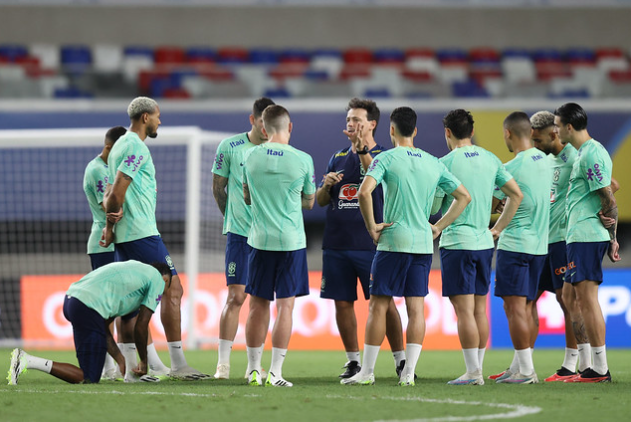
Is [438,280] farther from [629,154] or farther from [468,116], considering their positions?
[468,116]

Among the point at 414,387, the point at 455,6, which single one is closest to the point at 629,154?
the point at 455,6

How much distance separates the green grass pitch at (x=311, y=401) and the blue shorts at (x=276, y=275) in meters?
0.72

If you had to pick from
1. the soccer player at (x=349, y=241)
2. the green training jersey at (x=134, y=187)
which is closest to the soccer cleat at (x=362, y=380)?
the soccer player at (x=349, y=241)

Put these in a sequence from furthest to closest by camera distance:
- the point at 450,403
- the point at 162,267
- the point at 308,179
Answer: the point at 162,267 < the point at 308,179 < the point at 450,403

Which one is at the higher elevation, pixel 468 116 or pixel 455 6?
pixel 455 6

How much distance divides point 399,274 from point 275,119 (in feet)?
4.88

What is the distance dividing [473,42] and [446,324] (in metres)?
11.4

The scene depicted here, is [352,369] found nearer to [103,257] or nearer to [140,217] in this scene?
[140,217]

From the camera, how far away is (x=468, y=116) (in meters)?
7.41

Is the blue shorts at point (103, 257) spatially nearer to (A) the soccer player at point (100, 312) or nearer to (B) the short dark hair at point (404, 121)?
(A) the soccer player at point (100, 312)

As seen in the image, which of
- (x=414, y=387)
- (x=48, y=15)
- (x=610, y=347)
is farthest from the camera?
(x=48, y=15)

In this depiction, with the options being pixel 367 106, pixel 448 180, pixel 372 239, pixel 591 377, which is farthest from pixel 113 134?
pixel 591 377

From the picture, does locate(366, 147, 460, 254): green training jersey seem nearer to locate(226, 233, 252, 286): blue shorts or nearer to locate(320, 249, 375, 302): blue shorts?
locate(320, 249, 375, 302): blue shorts

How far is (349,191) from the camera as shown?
7891mm
